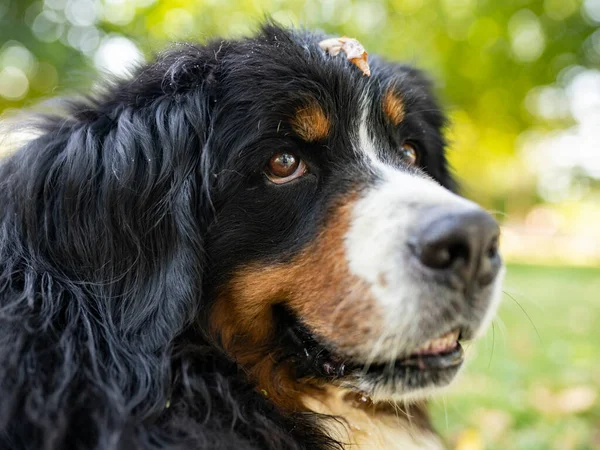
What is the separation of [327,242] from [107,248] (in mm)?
786

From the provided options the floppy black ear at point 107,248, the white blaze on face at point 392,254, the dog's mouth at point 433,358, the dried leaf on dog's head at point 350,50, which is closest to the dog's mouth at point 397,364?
the dog's mouth at point 433,358

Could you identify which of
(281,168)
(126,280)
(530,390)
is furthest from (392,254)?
(530,390)

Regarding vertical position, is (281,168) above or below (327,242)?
above

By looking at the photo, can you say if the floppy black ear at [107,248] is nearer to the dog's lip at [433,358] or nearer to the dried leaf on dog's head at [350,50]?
the dried leaf on dog's head at [350,50]

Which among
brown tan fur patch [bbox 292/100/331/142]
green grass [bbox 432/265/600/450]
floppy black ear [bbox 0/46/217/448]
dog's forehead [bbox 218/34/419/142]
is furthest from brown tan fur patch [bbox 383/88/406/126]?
green grass [bbox 432/265/600/450]

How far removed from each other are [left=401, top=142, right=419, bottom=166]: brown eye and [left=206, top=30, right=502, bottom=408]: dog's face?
0.89 ft

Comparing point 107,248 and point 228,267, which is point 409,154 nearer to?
point 228,267

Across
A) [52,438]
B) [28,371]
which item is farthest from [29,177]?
[52,438]

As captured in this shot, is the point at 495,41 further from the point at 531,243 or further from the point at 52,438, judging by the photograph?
the point at 52,438

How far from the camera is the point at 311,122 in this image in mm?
2256

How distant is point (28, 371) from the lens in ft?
5.87

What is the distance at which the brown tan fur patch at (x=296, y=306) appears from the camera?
196 centimetres

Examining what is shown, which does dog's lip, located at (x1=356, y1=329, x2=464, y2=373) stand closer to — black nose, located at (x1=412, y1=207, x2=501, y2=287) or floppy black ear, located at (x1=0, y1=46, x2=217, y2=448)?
black nose, located at (x1=412, y1=207, x2=501, y2=287)

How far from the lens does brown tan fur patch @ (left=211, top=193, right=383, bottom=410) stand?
6.44 ft
